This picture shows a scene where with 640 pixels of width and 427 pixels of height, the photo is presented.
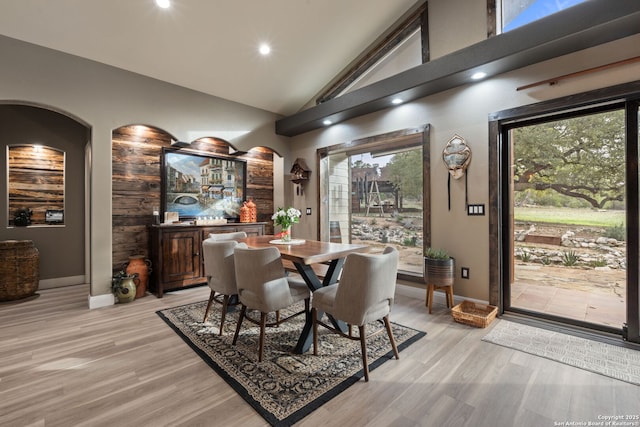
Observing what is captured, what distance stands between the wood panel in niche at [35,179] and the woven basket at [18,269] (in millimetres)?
599


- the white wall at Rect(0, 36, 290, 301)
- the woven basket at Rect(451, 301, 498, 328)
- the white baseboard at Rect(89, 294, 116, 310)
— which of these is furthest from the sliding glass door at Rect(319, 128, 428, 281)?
the white baseboard at Rect(89, 294, 116, 310)

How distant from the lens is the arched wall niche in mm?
4262

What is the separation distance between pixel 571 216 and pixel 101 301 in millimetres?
5429

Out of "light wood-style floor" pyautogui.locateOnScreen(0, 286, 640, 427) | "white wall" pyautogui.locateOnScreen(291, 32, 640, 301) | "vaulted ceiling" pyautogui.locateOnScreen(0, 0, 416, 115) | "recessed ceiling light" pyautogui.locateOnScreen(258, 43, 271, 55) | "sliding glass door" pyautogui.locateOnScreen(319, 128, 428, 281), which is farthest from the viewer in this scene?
"sliding glass door" pyautogui.locateOnScreen(319, 128, 428, 281)

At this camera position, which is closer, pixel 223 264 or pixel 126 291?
pixel 223 264

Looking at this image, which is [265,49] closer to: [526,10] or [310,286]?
[526,10]

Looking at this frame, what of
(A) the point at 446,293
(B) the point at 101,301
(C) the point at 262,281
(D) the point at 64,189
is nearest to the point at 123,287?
(B) the point at 101,301

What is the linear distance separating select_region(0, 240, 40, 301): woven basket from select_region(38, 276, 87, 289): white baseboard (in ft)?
1.33

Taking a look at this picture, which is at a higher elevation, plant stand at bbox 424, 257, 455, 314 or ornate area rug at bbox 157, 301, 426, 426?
plant stand at bbox 424, 257, 455, 314

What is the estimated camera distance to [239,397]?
1897 mm

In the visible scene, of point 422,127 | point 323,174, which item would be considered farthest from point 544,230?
point 323,174

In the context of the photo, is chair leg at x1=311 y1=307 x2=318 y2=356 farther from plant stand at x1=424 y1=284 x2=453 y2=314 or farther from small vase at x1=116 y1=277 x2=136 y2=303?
small vase at x1=116 y1=277 x2=136 y2=303

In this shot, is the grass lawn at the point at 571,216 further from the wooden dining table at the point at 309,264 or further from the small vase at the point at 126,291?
the small vase at the point at 126,291

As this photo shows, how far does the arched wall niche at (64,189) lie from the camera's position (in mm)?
4262
